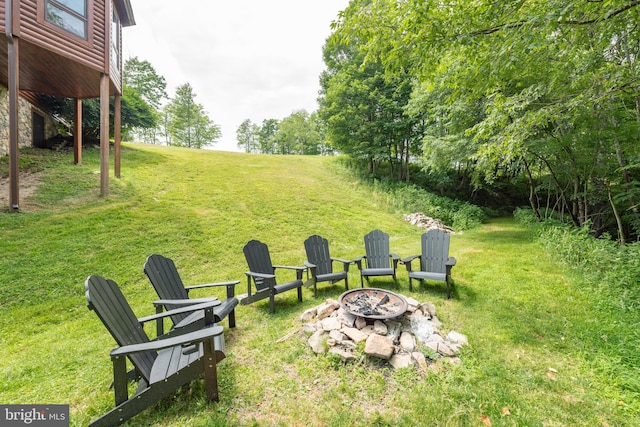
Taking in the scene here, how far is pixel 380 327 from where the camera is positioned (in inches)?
111

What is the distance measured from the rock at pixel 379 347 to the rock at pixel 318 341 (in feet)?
1.49

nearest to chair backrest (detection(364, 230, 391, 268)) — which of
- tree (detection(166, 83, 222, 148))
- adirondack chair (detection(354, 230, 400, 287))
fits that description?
adirondack chair (detection(354, 230, 400, 287))

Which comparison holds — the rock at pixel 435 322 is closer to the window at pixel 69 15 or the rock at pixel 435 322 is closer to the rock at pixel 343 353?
the rock at pixel 343 353

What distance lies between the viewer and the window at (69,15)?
561cm

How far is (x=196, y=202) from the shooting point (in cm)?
811

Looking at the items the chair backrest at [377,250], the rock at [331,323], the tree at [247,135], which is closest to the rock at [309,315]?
the rock at [331,323]

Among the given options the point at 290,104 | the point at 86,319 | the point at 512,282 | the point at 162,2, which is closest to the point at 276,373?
the point at 86,319

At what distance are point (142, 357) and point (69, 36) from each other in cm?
789

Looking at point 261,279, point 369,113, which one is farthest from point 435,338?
point 369,113

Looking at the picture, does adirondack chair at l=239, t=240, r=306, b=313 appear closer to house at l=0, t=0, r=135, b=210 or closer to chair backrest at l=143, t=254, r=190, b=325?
chair backrest at l=143, t=254, r=190, b=325

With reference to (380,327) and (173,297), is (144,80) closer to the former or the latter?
(173,297)

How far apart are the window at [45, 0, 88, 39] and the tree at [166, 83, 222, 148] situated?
23.9 m

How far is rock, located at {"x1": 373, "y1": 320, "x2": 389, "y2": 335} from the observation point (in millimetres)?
2771

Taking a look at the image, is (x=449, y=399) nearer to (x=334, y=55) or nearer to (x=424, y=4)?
(x=424, y=4)
